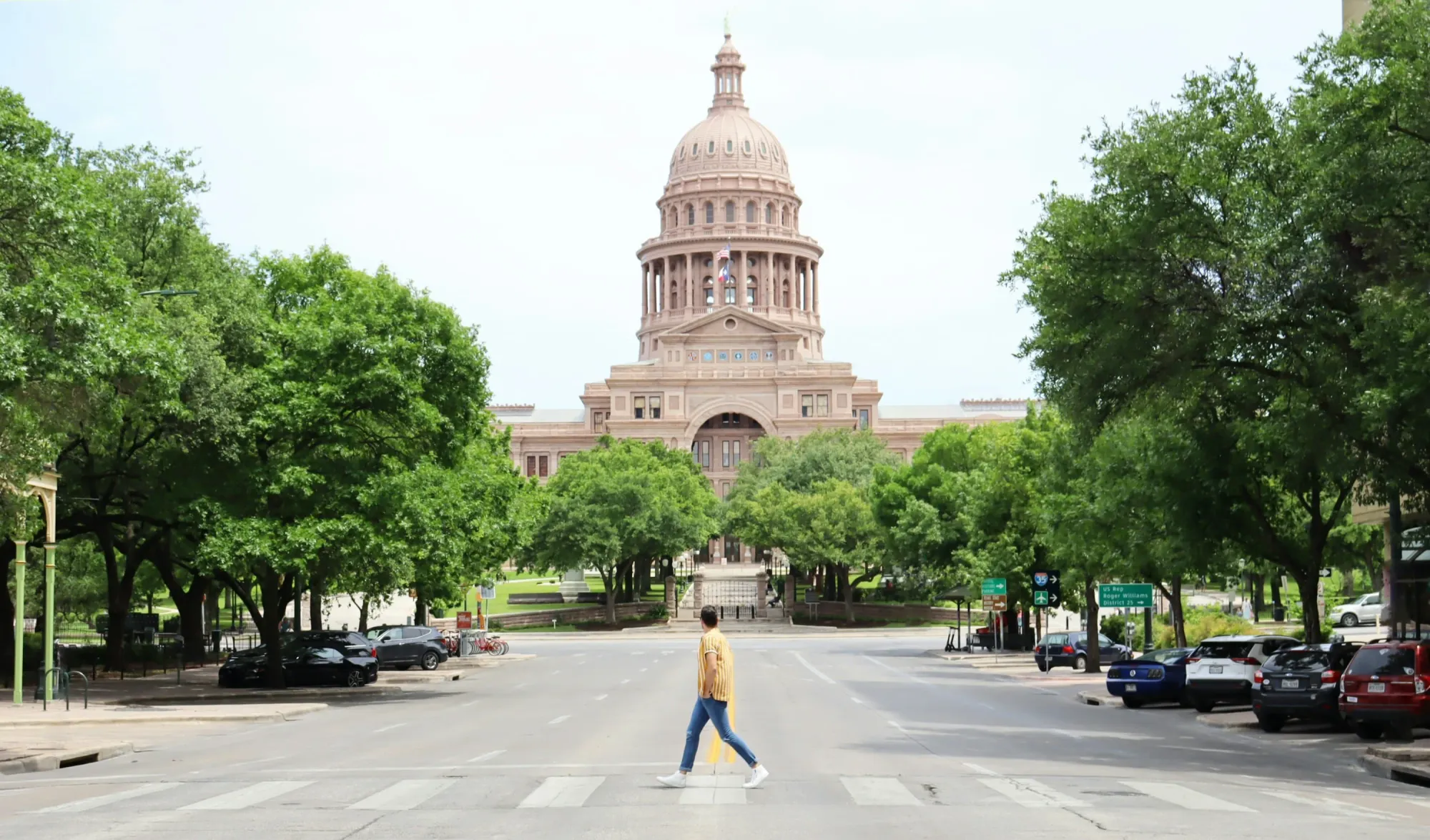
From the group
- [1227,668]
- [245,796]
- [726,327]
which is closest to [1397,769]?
[1227,668]

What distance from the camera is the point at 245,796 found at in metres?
15.9

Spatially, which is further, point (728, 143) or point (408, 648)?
point (728, 143)

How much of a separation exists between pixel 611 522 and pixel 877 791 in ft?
230

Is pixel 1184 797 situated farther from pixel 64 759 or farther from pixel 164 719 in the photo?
pixel 164 719

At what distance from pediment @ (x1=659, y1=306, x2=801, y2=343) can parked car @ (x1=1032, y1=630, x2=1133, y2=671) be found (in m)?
104

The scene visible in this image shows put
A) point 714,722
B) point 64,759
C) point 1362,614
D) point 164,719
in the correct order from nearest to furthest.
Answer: point 714,722
point 64,759
point 164,719
point 1362,614

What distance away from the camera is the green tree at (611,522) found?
277 ft

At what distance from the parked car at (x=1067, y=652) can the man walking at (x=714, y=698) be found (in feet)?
108

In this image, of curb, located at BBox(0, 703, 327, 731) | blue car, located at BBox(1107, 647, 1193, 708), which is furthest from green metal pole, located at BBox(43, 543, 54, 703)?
blue car, located at BBox(1107, 647, 1193, 708)

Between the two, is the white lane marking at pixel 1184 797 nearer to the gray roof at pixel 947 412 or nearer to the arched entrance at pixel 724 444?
the arched entrance at pixel 724 444

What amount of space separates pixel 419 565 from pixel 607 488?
4386 centimetres

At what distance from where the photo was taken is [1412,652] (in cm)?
2317

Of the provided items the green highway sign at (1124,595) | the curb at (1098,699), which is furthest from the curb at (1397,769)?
the green highway sign at (1124,595)

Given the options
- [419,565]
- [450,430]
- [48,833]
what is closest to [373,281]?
[450,430]
